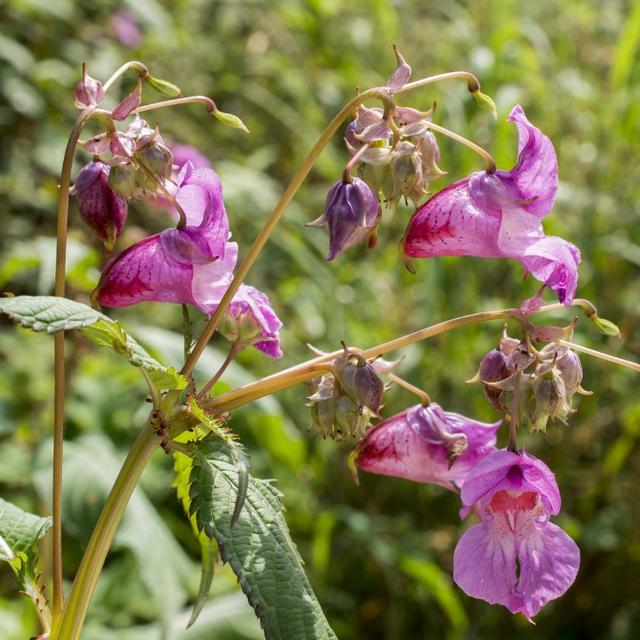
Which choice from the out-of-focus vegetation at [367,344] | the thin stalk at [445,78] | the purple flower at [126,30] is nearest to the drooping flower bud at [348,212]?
the thin stalk at [445,78]

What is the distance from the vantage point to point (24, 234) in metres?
3.72

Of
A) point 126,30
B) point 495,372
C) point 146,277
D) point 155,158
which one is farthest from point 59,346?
point 126,30

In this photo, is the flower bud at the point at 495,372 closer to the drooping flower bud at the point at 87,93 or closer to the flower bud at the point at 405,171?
the flower bud at the point at 405,171

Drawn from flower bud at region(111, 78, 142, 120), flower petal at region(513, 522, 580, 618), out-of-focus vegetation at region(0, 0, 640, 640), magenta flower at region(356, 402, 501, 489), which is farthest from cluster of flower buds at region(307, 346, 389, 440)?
out-of-focus vegetation at region(0, 0, 640, 640)

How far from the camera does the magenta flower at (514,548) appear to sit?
1.04 metres

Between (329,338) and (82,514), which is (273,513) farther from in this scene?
(329,338)

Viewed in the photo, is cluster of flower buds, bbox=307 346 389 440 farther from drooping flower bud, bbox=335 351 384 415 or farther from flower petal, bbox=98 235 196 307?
flower petal, bbox=98 235 196 307

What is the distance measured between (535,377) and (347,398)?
0.19 meters

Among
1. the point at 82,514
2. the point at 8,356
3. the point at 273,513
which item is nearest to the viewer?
the point at 273,513

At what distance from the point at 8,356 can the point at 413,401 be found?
1222mm

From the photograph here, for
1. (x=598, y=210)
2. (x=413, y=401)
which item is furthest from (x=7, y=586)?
(x=598, y=210)

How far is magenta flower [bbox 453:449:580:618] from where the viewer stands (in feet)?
3.41

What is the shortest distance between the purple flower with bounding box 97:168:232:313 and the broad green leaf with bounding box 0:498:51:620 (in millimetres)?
282

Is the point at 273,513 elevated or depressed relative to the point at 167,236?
depressed
